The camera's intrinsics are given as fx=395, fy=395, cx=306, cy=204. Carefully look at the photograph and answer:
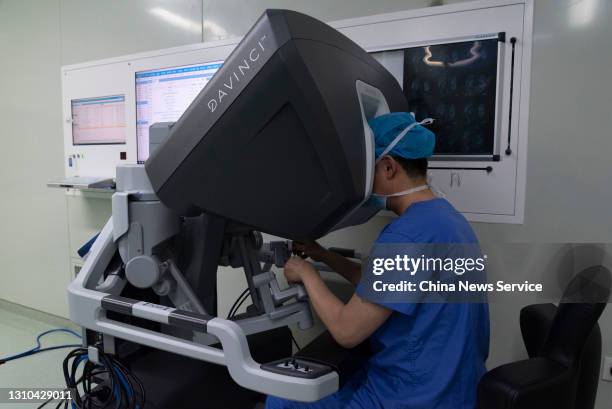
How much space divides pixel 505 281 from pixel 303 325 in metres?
0.72

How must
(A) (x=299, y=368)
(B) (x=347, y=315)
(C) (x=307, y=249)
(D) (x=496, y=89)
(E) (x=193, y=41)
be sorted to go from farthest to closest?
(E) (x=193, y=41) < (D) (x=496, y=89) < (C) (x=307, y=249) < (B) (x=347, y=315) < (A) (x=299, y=368)

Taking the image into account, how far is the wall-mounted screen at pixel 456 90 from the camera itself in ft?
5.37

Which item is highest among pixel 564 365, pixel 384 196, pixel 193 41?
pixel 193 41

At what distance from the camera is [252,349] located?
62.7 inches

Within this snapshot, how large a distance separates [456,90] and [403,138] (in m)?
0.79

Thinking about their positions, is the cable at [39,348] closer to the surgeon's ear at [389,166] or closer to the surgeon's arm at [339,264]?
the surgeon's arm at [339,264]

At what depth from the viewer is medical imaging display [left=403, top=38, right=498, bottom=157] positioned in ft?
5.37

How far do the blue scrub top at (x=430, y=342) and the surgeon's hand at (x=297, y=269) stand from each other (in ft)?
0.63

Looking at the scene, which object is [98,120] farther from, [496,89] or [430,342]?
[430,342]

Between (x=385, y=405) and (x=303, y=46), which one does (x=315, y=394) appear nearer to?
(x=385, y=405)

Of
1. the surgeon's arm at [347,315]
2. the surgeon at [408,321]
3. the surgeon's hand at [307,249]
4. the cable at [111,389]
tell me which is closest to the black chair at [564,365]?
the surgeon at [408,321]

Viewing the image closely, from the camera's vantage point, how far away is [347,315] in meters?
1.04

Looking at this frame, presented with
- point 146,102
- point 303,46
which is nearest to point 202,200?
point 303,46

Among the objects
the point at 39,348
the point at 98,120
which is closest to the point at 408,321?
the point at 98,120
